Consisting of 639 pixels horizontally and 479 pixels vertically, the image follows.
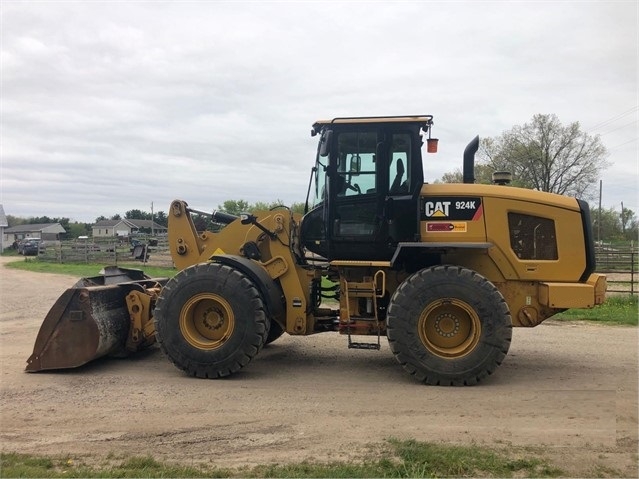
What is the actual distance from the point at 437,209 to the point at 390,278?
3.41ft

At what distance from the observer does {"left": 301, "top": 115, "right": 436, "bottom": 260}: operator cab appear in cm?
647

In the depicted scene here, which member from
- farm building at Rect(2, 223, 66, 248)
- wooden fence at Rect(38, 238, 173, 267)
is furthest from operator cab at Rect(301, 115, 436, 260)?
farm building at Rect(2, 223, 66, 248)

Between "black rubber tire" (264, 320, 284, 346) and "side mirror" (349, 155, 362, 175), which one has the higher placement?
"side mirror" (349, 155, 362, 175)

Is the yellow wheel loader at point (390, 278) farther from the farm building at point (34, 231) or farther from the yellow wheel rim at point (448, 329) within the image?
the farm building at point (34, 231)

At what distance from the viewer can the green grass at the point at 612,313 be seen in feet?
35.2

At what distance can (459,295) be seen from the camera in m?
6.02

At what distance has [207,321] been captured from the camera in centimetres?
657

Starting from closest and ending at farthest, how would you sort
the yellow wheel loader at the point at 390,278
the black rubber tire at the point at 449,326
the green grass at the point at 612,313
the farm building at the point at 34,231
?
the black rubber tire at the point at 449,326, the yellow wheel loader at the point at 390,278, the green grass at the point at 612,313, the farm building at the point at 34,231

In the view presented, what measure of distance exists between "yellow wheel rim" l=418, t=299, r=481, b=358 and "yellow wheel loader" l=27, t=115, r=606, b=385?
0.01 meters

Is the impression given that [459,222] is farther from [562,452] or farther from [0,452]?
[0,452]

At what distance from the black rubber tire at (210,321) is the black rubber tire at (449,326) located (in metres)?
1.60

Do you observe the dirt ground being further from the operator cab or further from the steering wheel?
the steering wheel

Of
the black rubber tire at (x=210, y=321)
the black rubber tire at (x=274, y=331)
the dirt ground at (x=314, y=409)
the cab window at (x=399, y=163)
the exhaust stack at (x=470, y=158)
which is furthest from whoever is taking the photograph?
the black rubber tire at (x=274, y=331)

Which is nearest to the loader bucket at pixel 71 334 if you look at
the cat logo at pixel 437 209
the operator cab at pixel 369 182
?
the operator cab at pixel 369 182
